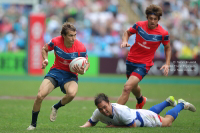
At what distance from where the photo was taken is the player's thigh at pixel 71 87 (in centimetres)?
727

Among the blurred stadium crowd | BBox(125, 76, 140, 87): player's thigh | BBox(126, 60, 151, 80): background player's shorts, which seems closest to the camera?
BBox(125, 76, 140, 87): player's thigh

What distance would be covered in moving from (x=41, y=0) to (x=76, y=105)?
17.3 metres

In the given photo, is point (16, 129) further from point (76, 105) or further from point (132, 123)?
point (76, 105)

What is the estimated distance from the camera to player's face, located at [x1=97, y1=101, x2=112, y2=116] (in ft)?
21.5

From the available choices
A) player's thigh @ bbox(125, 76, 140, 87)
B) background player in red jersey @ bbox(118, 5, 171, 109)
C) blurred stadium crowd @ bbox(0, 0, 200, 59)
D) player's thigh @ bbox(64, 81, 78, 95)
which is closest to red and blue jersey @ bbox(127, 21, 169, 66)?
background player in red jersey @ bbox(118, 5, 171, 109)

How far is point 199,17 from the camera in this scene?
25672 millimetres

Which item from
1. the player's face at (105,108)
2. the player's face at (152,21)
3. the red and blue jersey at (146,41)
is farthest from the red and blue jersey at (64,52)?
the player's face at (152,21)

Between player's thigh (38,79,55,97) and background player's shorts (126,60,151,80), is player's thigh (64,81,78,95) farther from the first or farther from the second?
background player's shorts (126,60,151,80)

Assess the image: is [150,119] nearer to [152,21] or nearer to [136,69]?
[136,69]

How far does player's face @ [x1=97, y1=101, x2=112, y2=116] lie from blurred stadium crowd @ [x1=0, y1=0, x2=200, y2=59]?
684 inches

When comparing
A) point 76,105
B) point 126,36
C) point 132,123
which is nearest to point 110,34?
point 76,105

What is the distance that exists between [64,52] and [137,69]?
6.43 feet

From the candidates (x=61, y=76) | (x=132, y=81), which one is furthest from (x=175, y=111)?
(x=61, y=76)

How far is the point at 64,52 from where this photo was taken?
747 centimetres
